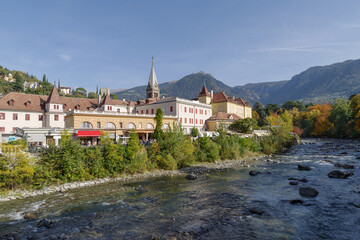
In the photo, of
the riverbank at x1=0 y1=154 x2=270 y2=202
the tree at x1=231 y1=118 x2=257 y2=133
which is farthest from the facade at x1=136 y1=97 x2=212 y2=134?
the riverbank at x1=0 y1=154 x2=270 y2=202

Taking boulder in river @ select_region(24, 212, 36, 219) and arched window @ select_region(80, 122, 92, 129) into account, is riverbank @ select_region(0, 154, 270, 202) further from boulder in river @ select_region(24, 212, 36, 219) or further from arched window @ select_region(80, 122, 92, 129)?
arched window @ select_region(80, 122, 92, 129)

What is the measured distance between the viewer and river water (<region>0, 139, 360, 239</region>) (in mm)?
8977

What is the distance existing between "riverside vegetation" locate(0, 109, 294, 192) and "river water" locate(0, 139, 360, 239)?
2.12 metres

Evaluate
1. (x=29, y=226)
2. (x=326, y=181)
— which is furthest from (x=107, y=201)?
(x=326, y=181)

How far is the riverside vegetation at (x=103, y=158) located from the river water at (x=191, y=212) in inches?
83.4

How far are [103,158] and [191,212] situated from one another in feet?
36.4

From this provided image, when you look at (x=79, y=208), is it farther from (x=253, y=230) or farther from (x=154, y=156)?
(x=154, y=156)

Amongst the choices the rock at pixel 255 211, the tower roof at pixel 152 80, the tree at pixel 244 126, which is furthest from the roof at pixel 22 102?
the rock at pixel 255 211

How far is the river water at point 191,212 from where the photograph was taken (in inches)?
353

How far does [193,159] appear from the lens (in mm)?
25438

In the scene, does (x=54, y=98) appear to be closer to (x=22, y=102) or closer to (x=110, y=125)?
(x=22, y=102)

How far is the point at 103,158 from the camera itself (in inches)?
752

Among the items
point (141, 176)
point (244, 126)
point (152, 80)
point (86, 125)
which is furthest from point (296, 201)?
point (152, 80)

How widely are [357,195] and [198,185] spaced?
1063 centimetres
